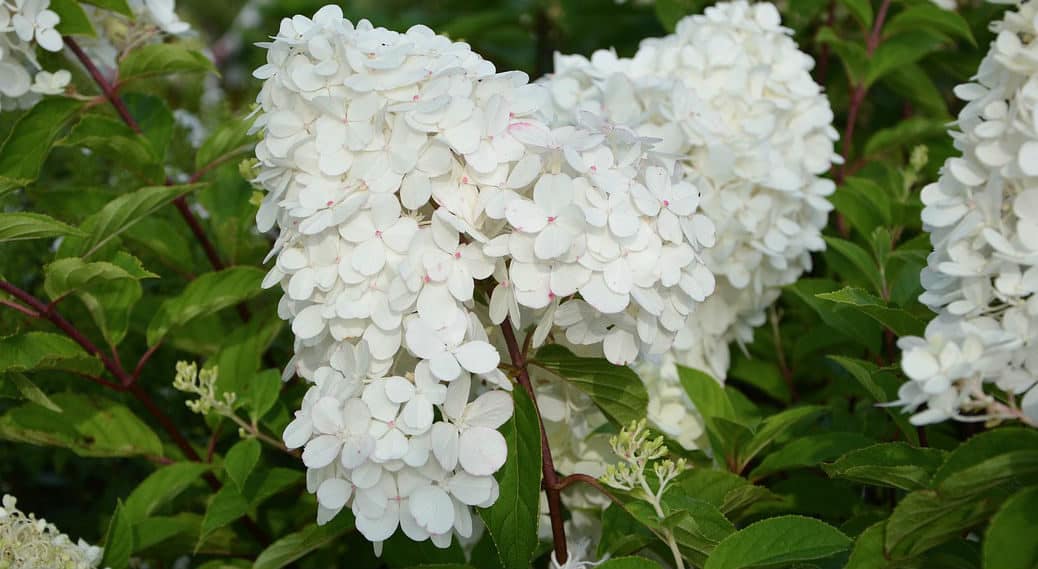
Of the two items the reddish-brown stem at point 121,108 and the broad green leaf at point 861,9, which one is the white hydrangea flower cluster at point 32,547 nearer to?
the reddish-brown stem at point 121,108

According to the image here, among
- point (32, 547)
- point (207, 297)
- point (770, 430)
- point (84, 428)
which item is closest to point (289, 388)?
point (207, 297)

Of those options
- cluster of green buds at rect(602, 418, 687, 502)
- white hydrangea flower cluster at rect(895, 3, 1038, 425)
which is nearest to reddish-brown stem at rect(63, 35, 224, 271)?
cluster of green buds at rect(602, 418, 687, 502)

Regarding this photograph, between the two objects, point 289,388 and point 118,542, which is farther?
point 289,388

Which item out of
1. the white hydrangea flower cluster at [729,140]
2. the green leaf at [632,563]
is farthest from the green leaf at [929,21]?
the green leaf at [632,563]

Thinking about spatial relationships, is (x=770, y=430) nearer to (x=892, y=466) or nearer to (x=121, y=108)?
(x=892, y=466)

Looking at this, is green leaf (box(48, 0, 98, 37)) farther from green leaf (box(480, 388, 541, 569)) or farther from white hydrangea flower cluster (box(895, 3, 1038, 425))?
white hydrangea flower cluster (box(895, 3, 1038, 425))

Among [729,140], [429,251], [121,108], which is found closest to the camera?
[429,251]

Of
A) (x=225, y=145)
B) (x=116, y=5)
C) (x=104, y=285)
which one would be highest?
(x=116, y=5)

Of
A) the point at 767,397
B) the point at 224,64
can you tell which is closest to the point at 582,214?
the point at 767,397

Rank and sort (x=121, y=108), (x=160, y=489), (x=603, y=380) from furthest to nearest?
(x=121, y=108) → (x=160, y=489) → (x=603, y=380)
